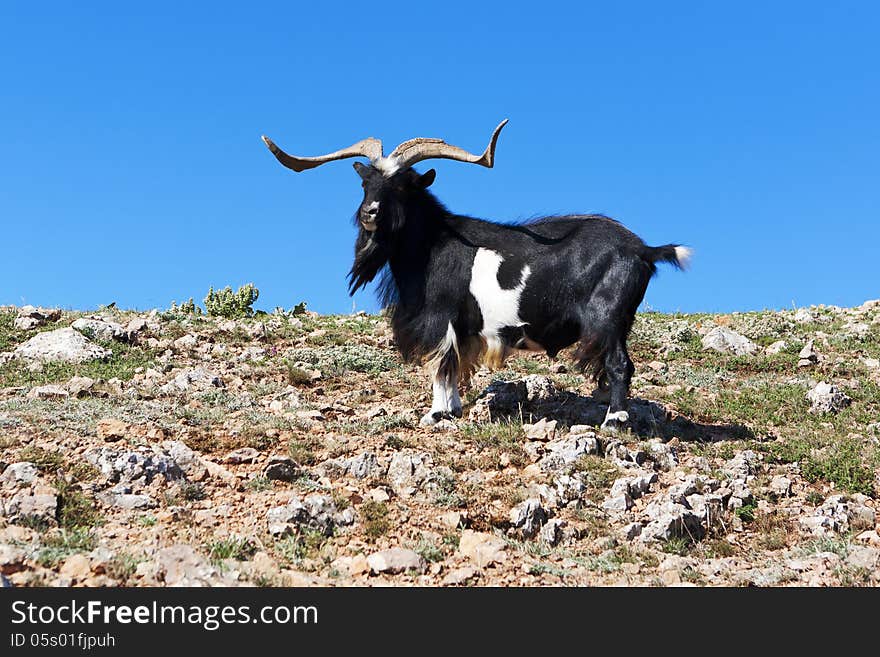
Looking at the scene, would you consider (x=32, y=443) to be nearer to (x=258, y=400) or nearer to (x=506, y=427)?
(x=258, y=400)

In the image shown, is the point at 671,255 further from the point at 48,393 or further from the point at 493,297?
the point at 48,393

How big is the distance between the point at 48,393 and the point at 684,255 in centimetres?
744

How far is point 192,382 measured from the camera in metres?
Answer: 11.0

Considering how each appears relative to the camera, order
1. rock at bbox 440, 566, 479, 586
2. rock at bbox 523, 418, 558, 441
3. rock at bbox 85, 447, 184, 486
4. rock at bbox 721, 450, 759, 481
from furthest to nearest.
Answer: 1. rock at bbox 523, 418, 558, 441
2. rock at bbox 721, 450, 759, 481
3. rock at bbox 85, 447, 184, 486
4. rock at bbox 440, 566, 479, 586

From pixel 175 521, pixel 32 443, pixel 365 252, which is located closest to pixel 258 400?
pixel 365 252

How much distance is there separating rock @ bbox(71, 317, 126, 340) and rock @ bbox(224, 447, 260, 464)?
5962 millimetres

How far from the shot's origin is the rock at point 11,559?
217 inches

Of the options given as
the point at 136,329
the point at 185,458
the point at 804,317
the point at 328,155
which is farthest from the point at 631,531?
the point at 804,317

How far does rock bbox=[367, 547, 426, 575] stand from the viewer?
6020 millimetres

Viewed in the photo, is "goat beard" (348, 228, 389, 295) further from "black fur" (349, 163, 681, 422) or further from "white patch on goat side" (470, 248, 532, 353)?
"white patch on goat side" (470, 248, 532, 353)

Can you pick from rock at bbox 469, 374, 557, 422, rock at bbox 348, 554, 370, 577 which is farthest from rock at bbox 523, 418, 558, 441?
rock at bbox 348, 554, 370, 577

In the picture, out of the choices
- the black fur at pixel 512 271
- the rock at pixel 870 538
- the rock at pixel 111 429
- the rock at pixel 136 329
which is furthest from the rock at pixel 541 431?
the rock at pixel 136 329

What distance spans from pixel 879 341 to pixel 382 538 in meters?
10.8
